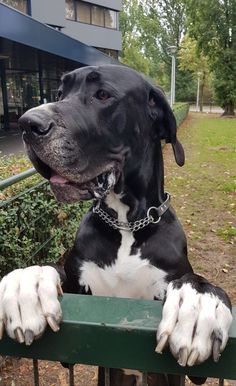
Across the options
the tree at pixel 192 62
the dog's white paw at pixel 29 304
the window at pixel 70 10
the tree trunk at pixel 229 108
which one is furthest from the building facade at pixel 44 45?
the tree trunk at pixel 229 108

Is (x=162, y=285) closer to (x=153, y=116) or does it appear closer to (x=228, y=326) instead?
(x=153, y=116)

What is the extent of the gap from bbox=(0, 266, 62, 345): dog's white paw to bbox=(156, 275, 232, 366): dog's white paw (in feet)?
1.01

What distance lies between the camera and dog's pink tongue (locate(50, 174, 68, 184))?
2210mm

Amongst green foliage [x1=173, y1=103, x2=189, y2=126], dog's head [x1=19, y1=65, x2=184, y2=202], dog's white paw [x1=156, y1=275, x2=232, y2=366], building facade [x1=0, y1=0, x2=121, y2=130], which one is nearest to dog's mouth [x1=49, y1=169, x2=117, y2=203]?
dog's head [x1=19, y1=65, x2=184, y2=202]

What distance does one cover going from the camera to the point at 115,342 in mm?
1226

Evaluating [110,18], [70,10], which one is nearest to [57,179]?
[70,10]

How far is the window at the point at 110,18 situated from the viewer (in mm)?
38844

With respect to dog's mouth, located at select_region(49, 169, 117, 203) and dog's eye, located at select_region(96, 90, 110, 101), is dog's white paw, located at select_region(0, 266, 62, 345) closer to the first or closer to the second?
dog's mouth, located at select_region(49, 169, 117, 203)

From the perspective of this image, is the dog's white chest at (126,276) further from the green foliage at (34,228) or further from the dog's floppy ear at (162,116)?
the green foliage at (34,228)

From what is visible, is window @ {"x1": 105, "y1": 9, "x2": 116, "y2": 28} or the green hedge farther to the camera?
window @ {"x1": 105, "y1": 9, "x2": 116, "y2": 28}

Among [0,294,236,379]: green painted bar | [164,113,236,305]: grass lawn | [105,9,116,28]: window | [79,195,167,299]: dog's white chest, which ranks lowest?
[164,113,236,305]: grass lawn

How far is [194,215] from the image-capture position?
8172mm

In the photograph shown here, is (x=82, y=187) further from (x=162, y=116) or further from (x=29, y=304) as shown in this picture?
(x=29, y=304)

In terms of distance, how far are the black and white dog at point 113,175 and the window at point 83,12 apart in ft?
117
